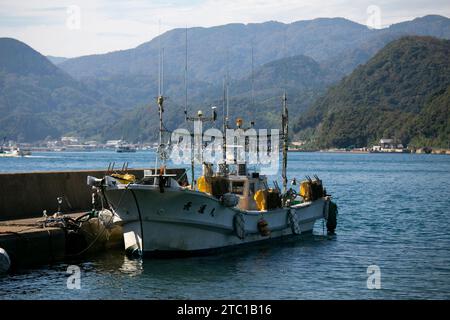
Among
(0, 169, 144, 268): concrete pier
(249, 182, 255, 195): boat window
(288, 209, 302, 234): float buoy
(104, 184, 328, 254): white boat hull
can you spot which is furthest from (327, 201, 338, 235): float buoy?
(0, 169, 144, 268): concrete pier

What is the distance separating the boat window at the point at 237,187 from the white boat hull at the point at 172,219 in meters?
2.69

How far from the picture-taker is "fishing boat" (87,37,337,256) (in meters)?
29.9

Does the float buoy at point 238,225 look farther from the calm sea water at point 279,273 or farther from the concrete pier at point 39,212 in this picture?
the concrete pier at point 39,212

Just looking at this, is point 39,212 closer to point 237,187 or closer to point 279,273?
point 237,187

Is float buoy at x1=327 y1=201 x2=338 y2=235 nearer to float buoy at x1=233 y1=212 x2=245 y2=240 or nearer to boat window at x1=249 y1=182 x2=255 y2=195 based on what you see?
boat window at x1=249 y1=182 x2=255 y2=195

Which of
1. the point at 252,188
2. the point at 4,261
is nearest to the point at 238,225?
Result: the point at 252,188

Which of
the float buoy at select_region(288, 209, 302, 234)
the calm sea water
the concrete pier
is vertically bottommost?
the calm sea water

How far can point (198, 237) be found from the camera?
1253 inches

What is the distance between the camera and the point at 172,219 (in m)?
30.4

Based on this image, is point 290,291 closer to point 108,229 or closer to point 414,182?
point 108,229

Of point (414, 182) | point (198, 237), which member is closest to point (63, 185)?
point (198, 237)

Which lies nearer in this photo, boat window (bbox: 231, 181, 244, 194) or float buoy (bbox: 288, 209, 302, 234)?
boat window (bbox: 231, 181, 244, 194)

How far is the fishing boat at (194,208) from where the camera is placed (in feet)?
98.2

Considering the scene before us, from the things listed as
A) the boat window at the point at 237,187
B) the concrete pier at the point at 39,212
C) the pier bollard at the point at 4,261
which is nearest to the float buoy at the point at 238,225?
the boat window at the point at 237,187
